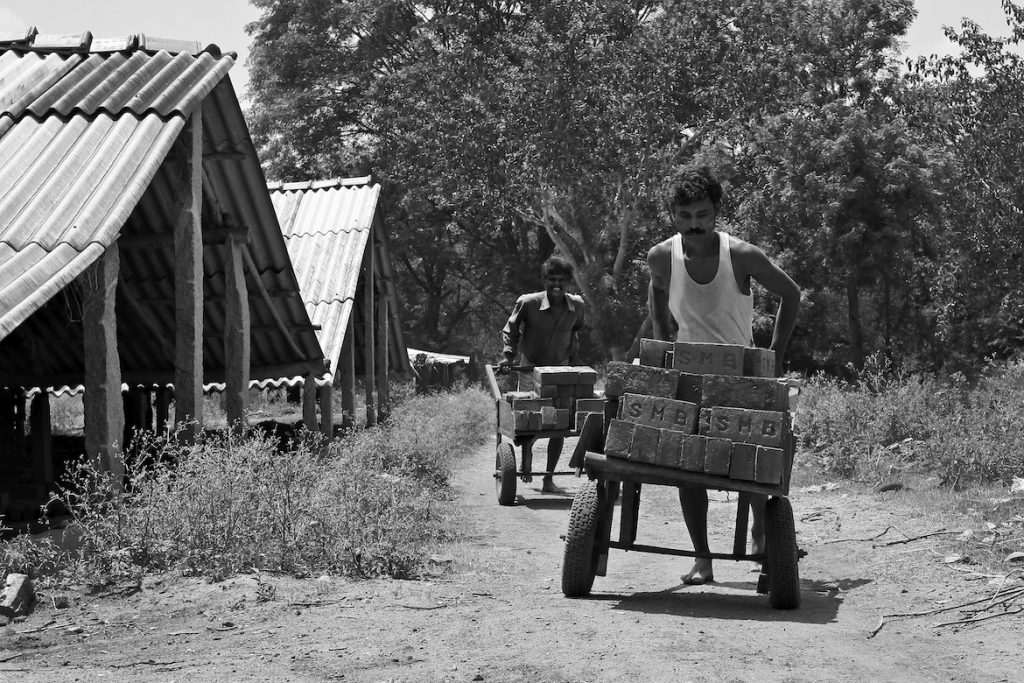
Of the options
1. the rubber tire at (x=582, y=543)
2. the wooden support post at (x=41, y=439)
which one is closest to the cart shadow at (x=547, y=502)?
the rubber tire at (x=582, y=543)

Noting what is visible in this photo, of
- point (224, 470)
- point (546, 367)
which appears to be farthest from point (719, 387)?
point (546, 367)

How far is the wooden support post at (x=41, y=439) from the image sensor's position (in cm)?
1571

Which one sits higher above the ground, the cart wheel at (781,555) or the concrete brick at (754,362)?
the concrete brick at (754,362)

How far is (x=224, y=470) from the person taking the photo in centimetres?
797

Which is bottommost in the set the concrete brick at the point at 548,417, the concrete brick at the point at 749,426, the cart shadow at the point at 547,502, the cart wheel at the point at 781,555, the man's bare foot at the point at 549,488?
the cart shadow at the point at 547,502

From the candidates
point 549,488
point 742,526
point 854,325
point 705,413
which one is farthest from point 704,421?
point 854,325

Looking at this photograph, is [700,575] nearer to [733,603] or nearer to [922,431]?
[733,603]

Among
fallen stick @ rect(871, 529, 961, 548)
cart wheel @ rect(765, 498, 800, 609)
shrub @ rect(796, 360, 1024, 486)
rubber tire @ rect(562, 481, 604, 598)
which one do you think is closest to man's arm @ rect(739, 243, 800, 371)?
cart wheel @ rect(765, 498, 800, 609)

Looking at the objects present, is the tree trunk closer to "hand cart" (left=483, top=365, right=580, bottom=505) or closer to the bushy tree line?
the bushy tree line

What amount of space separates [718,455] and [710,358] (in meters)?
0.52

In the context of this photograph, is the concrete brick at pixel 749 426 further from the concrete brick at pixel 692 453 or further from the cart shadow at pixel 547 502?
the cart shadow at pixel 547 502

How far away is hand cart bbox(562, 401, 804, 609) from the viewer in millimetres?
6113

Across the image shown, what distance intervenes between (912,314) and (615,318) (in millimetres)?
9139

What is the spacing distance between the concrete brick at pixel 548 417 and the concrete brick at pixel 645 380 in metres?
4.80
